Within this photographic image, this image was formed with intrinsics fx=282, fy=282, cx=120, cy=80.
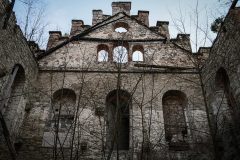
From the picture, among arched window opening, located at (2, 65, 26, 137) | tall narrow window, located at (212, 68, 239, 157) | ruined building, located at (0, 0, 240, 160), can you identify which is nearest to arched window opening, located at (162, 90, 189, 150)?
ruined building, located at (0, 0, 240, 160)

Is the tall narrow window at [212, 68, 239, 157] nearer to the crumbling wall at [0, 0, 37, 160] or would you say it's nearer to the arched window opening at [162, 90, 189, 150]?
the arched window opening at [162, 90, 189, 150]

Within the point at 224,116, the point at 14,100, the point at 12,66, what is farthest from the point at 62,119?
the point at 224,116

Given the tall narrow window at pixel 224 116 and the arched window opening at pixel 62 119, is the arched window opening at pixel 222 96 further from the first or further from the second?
the arched window opening at pixel 62 119

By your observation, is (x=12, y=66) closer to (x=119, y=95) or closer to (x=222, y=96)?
(x=119, y=95)

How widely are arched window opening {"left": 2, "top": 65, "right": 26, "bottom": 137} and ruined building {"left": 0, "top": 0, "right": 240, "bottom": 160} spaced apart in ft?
0.09

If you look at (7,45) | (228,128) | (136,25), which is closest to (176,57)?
(136,25)

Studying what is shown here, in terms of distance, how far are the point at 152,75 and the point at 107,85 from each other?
4.99 ft

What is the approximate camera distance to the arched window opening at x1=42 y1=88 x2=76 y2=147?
→ 26.2 feet

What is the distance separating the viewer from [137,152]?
7.62 m

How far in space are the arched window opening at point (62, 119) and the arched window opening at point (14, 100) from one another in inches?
33.8

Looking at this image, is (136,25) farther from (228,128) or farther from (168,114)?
(228,128)

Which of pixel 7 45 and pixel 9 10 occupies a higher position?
pixel 9 10

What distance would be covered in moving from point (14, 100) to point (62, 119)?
4.95 feet

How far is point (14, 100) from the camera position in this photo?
7.99m
